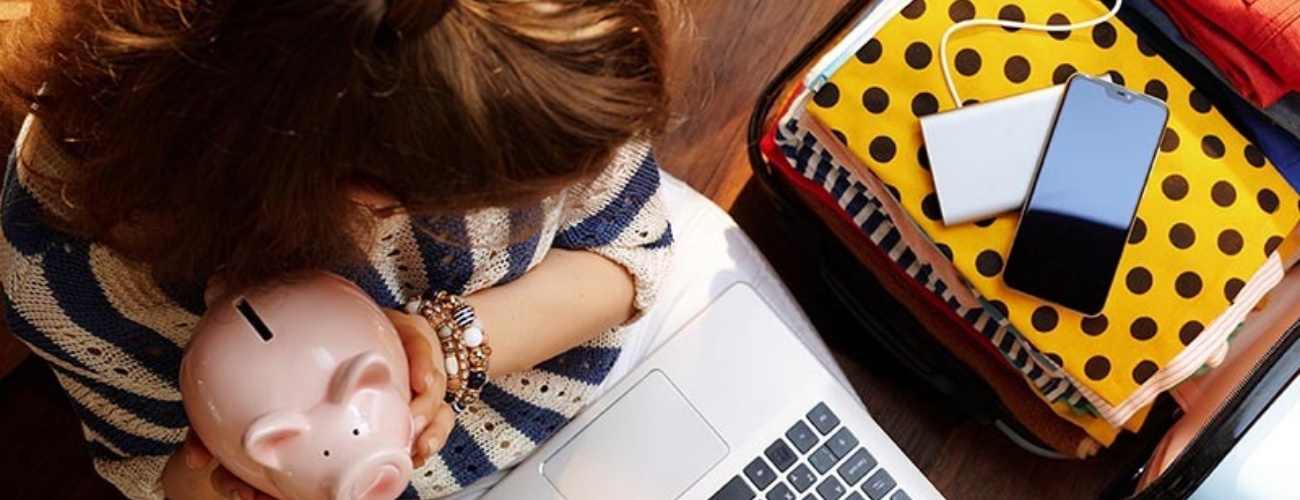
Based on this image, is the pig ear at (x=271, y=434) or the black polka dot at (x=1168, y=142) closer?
the pig ear at (x=271, y=434)

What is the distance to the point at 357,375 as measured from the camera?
18.4 inches

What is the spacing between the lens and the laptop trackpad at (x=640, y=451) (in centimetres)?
75

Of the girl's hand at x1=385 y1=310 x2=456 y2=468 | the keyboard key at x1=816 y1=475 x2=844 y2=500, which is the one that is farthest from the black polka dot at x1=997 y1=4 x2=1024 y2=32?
the girl's hand at x1=385 y1=310 x2=456 y2=468

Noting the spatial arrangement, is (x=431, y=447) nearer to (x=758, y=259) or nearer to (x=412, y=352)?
(x=412, y=352)

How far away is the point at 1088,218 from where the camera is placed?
805 mm

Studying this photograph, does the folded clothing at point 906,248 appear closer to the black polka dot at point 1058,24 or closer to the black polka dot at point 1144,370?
the black polka dot at point 1144,370

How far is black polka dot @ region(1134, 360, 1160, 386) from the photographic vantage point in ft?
2.66

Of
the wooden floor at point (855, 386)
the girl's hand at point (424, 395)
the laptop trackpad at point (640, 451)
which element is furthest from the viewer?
the wooden floor at point (855, 386)

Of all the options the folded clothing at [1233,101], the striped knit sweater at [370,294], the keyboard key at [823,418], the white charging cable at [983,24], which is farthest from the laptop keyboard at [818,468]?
the folded clothing at [1233,101]

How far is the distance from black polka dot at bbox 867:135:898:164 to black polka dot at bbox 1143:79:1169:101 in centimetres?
17

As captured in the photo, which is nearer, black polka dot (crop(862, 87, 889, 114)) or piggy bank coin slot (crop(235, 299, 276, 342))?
piggy bank coin slot (crop(235, 299, 276, 342))

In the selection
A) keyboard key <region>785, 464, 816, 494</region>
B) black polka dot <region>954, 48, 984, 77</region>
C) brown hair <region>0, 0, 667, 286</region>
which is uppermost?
brown hair <region>0, 0, 667, 286</region>

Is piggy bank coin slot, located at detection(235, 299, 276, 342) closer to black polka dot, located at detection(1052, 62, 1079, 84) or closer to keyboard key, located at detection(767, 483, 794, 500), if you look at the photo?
keyboard key, located at detection(767, 483, 794, 500)

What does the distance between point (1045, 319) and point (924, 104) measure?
155mm
